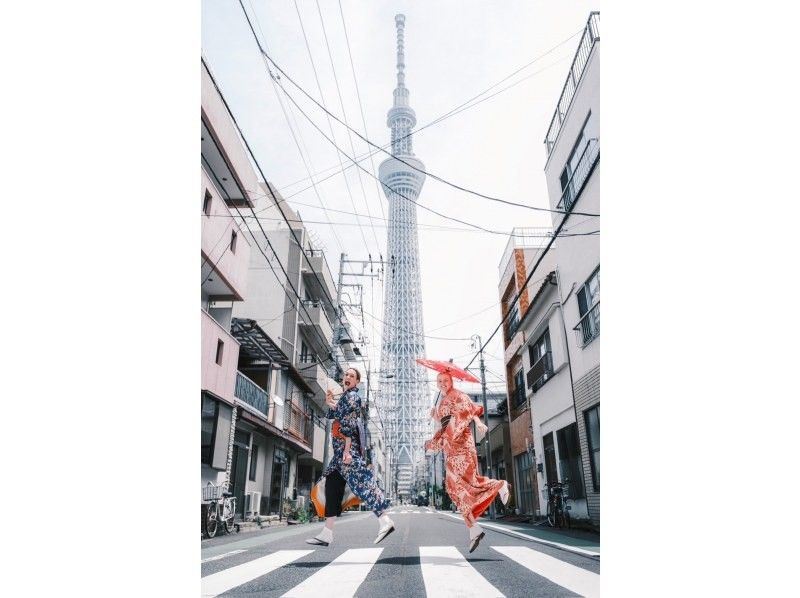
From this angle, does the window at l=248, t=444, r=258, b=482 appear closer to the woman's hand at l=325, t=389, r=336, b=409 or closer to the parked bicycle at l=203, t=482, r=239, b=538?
the parked bicycle at l=203, t=482, r=239, b=538

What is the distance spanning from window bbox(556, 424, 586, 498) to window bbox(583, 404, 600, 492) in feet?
0.58

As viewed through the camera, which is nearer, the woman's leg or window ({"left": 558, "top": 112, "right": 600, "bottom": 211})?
the woman's leg

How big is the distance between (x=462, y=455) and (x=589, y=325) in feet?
5.74

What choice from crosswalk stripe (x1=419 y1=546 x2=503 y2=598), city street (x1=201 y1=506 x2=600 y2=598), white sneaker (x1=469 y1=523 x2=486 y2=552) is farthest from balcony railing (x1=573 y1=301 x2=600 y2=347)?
crosswalk stripe (x1=419 y1=546 x2=503 y2=598)

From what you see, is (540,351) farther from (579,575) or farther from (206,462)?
(206,462)

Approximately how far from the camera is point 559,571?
3.11 m

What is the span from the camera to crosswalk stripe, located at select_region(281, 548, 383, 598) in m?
2.55

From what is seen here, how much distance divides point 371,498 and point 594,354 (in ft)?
6.99

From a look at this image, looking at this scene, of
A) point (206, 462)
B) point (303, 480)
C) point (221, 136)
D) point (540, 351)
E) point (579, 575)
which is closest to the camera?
point (579, 575)

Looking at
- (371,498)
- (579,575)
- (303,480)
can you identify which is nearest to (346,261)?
(371,498)

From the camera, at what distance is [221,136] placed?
3430mm

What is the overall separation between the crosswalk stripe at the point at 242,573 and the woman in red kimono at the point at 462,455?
1.44 meters

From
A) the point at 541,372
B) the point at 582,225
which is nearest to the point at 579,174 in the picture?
the point at 582,225

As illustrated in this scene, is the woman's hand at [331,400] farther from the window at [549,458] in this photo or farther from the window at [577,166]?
the window at [549,458]
